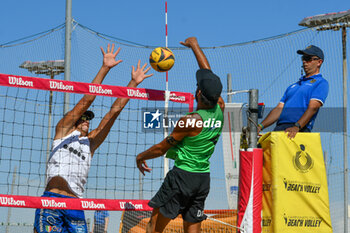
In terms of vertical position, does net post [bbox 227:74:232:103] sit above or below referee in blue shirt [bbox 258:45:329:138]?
above

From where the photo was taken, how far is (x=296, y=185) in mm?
5582

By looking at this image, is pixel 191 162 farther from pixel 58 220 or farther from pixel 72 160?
pixel 58 220

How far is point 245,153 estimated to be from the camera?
5.68 m

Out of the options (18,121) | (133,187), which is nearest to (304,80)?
(133,187)

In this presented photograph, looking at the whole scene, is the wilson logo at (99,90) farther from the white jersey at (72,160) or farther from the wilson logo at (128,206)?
the wilson logo at (128,206)

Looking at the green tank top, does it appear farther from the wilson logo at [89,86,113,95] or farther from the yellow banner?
the wilson logo at [89,86,113,95]

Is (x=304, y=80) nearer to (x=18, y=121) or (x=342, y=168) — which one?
(x=18, y=121)

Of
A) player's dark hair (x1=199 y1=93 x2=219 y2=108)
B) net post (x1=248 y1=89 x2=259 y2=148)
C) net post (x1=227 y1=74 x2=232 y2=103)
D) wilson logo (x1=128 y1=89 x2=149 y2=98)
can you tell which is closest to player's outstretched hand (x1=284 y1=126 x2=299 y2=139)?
net post (x1=248 y1=89 x2=259 y2=148)

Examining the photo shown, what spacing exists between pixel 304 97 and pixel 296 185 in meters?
1.04

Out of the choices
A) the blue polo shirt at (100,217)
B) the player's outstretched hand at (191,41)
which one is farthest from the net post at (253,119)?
the blue polo shirt at (100,217)

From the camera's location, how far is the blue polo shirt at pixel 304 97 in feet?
19.7

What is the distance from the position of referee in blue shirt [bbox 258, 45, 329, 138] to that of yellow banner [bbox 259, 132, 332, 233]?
11.1 inches

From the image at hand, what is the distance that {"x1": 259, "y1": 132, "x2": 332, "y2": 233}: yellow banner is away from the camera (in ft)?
18.1

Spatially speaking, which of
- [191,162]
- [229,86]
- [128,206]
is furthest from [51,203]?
[229,86]
